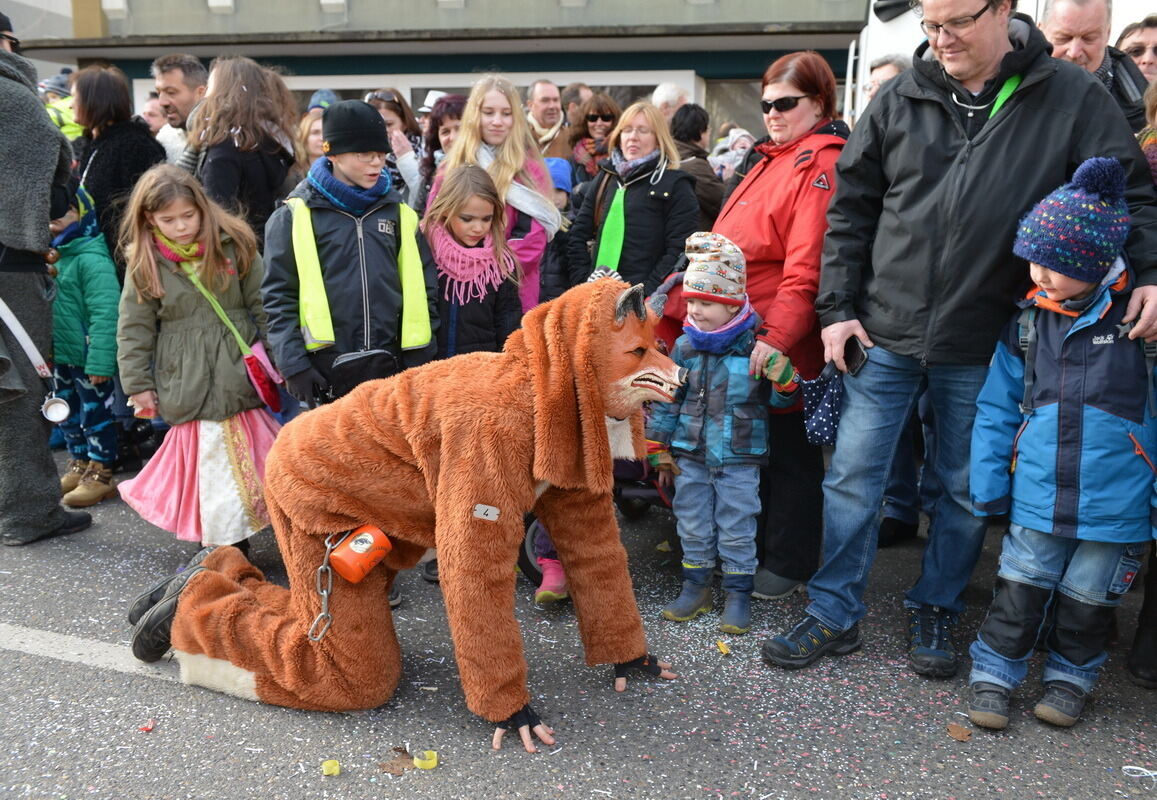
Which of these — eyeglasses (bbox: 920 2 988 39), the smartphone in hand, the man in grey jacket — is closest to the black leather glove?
the man in grey jacket

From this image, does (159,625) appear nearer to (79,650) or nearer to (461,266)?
(79,650)

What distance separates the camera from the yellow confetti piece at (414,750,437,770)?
2633 millimetres

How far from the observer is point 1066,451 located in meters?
2.76

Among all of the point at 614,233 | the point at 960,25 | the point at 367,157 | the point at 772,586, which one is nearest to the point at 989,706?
the point at 772,586

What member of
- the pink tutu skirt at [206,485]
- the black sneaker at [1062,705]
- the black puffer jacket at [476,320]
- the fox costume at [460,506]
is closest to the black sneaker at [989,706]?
the black sneaker at [1062,705]

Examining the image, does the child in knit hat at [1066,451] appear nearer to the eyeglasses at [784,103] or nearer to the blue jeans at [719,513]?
the blue jeans at [719,513]

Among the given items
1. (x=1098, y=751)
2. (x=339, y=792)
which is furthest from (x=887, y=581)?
(x=339, y=792)

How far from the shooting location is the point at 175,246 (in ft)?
13.4

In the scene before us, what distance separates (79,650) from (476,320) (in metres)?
2.06

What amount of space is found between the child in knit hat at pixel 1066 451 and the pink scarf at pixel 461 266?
2.17 metres

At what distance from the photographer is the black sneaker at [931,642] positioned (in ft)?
10.4

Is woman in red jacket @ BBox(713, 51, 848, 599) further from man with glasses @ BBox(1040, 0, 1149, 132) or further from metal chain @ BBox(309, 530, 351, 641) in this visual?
metal chain @ BBox(309, 530, 351, 641)

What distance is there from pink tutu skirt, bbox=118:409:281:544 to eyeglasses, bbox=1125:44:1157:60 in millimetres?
4754

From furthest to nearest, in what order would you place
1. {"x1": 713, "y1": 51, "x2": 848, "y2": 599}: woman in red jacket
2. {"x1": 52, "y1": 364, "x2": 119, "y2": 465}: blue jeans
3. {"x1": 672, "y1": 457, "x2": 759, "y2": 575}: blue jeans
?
1. {"x1": 52, "y1": 364, "x2": 119, "y2": 465}: blue jeans
2. {"x1": 672, "y1": 457, "x2": 759, "y2": 575}: blue jeans
3. {"x1": 713, "y1": 51, "x2": 848, "y2": 599}: woman in red jacket
